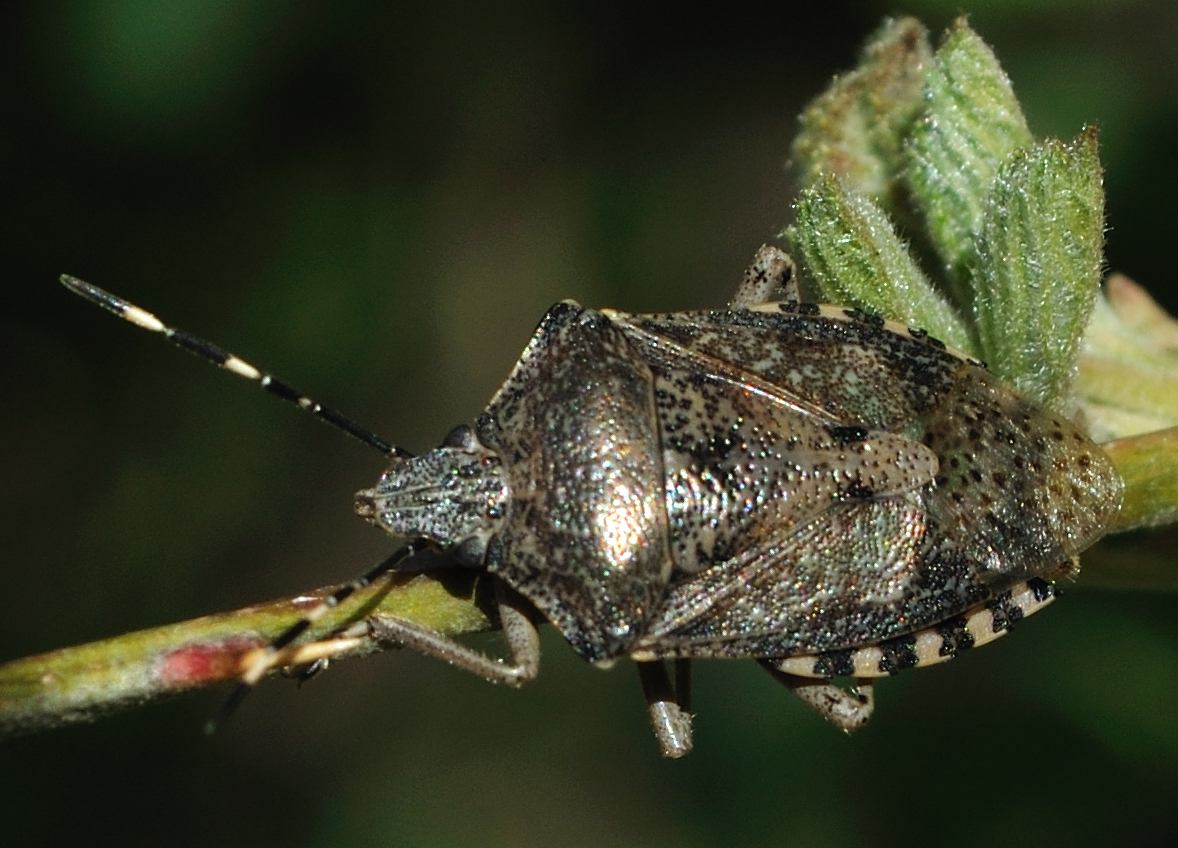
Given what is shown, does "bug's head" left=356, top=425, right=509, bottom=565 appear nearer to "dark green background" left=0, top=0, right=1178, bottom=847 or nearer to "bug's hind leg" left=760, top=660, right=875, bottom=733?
"bug's hind leg" left=760, top=660, right=875, bottom=733

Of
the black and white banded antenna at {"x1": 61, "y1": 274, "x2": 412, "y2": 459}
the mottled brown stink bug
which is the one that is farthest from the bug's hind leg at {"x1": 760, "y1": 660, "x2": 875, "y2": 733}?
the black and white banded antenna at {"x1": 61, "y1": 274, "x2": 412, "y2": 459}

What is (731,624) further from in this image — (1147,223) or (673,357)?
(1147,223)

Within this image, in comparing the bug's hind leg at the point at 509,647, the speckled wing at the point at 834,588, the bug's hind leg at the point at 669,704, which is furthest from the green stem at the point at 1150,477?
the bug's hind leg at the point at 509,647

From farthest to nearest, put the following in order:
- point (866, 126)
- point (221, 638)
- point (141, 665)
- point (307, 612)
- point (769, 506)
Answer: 1. point (866, 126)
2. point (769, 506)
3. point (307, 612)
4. point (221, 638)
5. point (141, 665)

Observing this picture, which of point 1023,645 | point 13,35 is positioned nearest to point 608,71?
point 13,35

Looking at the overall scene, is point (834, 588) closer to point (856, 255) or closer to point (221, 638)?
point (856, 255)

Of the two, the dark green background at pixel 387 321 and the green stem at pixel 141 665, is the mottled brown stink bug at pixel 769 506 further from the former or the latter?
the dark green background at pixel 387 321

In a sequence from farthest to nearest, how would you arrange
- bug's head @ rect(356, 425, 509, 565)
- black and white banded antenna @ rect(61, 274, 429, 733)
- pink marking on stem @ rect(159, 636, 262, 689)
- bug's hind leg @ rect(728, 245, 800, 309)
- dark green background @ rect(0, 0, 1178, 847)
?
1. dark green background @ rect(0, 0, 1178, 847)
2. bug's hind leg @ rect(728, 245, 800, 309)
3. bug's head @ rect(356, 425, 509, 565)
4. black and white banded antenna @ rect(61, 274, 429, 733)
5. pink marking on stem @ rect(159, 636, 262, 689)

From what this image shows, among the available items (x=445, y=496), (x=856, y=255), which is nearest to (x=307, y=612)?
(x=445, y=496)
